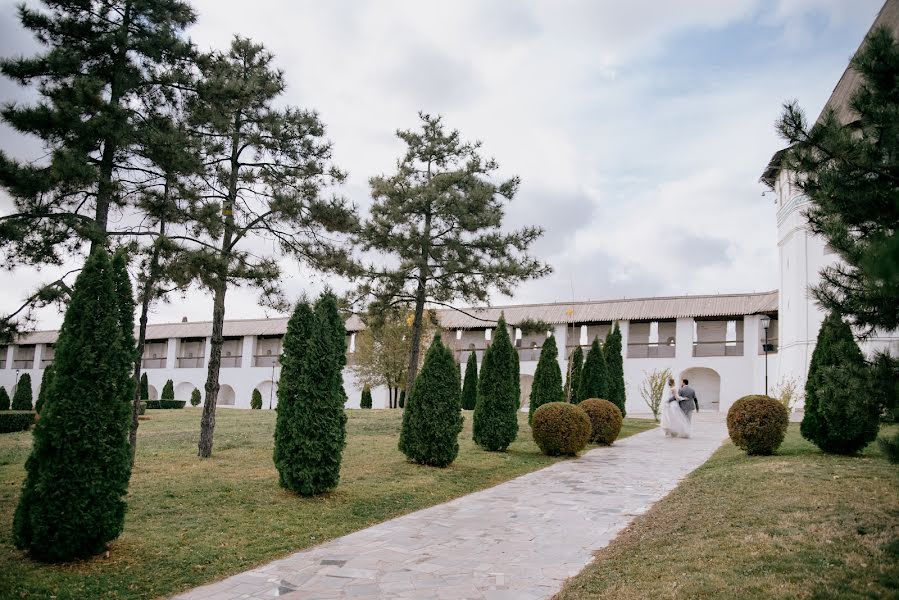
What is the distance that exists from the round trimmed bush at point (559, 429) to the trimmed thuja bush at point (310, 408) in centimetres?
607

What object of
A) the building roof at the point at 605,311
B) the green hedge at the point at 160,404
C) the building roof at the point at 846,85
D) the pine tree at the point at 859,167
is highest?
the building roof at the point at 846,85

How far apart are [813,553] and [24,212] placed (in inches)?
432

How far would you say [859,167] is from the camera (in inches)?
187

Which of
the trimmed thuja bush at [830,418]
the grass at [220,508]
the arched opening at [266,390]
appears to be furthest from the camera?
the arched opening at [266,390]

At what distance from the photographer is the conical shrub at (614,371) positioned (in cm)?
2162

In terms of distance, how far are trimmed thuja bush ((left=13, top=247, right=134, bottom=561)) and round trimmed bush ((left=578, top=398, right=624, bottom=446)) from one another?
477 inches

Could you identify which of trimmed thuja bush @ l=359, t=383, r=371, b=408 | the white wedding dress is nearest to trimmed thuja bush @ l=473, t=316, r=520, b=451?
the white wedding dress

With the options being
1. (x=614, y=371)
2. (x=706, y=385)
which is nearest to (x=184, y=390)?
(x=614, y=371)

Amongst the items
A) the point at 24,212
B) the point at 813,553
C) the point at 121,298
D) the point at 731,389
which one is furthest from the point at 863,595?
the point at 731,389

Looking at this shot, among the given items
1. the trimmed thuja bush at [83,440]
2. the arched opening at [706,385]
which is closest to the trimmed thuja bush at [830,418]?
the trimmed thuja bush at [83,440]

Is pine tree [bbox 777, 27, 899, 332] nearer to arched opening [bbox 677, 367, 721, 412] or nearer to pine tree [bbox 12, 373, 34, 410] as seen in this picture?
arched opening [bbox 677, 367, 721, 412]

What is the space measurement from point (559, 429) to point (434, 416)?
3.34 m

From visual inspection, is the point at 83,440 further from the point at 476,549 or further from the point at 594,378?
the point at 594,378

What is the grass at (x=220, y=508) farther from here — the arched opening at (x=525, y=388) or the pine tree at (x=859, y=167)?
the arched opening at (x=525, y=388)
